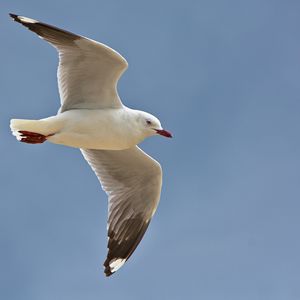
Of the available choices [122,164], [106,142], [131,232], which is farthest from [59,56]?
[131,232]

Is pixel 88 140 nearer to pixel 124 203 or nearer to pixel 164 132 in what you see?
pixel 164 132

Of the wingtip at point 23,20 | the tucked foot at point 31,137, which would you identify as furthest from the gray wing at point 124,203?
the wingtip at point 23,20

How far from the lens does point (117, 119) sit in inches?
312

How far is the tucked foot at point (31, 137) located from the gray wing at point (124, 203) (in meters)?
1.14

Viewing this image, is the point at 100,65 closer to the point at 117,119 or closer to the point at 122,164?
the point at 117,119

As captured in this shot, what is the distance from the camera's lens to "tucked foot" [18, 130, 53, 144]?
797 cm

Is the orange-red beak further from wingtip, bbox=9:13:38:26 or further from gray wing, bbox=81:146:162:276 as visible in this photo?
wingtip, bbox=9:13:38:26

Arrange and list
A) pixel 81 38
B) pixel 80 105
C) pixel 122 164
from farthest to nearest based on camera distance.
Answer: pixel 122 164 < pixel 80 105 < pixel 81 38

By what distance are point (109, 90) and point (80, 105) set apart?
36cm

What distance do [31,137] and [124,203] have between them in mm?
1522

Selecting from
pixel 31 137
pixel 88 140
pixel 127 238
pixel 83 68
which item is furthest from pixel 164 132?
pixel 127 238

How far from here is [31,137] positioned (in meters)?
8.00

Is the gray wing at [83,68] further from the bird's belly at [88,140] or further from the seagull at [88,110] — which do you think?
the bird's belly at [88,140]

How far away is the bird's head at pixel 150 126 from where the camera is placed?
796 centimetres
